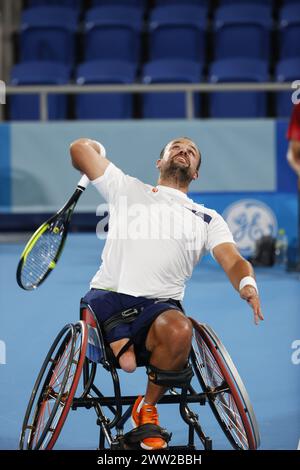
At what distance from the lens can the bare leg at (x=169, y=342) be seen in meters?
3.11

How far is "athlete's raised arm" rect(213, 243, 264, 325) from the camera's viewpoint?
10.2 feet

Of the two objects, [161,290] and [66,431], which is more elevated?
[161,290]

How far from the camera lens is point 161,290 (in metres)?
3.35

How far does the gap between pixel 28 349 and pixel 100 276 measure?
1785 millimetres

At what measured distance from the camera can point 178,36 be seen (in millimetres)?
10852

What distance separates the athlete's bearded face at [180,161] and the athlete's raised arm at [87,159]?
0.73ft

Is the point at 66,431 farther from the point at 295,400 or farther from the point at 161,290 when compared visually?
the point at 295,400

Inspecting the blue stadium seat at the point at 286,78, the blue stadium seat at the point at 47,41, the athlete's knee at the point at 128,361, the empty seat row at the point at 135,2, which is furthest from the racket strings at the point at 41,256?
the empty seat row at the point at 135,2

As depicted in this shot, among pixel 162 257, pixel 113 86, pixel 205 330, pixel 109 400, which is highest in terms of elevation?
pixel 113 86

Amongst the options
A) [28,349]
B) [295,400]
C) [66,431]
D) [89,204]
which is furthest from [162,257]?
[89,204]

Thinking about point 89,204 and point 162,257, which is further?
point 89,204

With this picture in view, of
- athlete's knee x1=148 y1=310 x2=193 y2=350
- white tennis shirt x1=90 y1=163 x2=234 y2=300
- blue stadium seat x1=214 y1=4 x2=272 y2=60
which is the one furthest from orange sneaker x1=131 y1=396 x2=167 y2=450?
blue stadium seat x1=214 y1=4 x2=272 y2=60

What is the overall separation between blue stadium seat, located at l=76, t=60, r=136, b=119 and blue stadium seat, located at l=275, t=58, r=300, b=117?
1.62m

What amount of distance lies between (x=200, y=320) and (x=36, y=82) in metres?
5.26
